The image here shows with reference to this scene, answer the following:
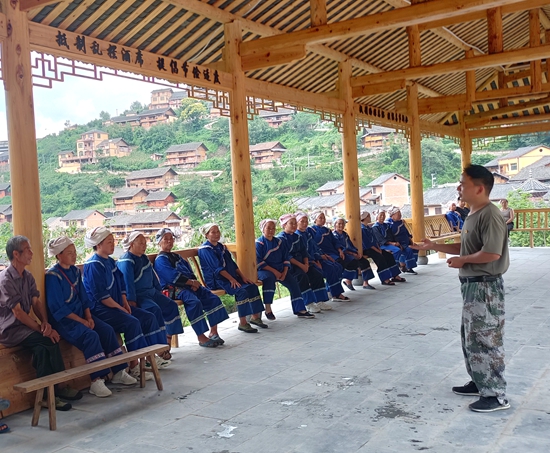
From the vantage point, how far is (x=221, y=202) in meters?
28.3

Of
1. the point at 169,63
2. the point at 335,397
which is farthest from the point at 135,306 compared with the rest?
the point at 169,63

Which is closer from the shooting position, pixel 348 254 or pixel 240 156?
pixel 240 156

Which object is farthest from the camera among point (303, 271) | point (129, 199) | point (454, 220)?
point (129, 199)

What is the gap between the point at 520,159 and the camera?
29656 mm

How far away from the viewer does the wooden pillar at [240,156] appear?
6.43 metres

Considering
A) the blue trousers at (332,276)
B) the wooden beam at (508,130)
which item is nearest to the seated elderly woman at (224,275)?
the blue trousers at (332,276)

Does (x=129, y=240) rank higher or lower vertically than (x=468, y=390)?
higher

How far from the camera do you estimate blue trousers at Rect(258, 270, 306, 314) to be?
663 centimetres

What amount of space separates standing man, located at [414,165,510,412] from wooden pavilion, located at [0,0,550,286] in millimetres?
2305

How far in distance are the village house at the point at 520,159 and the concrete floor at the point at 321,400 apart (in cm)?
2534

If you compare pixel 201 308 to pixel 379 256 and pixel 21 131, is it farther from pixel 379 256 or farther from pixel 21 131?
pixel 379 256

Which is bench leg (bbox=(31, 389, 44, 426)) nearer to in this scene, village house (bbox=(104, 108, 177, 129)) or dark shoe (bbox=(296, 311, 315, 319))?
dark shoe (bbox=(296, 311, 315, 319))

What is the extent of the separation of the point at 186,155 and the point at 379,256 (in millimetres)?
22239

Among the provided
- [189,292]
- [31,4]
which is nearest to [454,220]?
[189,292]
